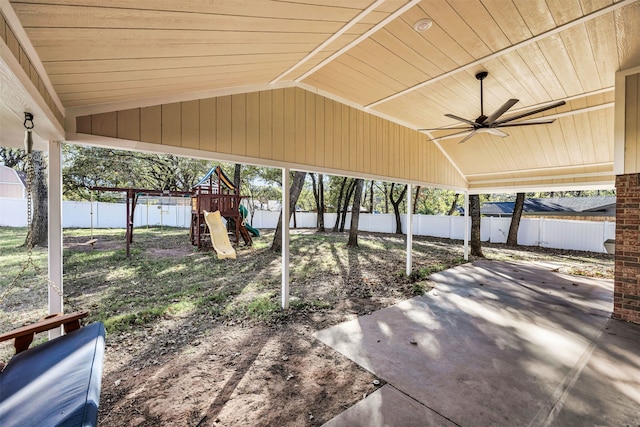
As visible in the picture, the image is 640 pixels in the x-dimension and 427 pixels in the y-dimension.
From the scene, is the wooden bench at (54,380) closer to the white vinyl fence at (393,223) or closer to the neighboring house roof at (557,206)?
the white vinyl fence at (393,223)

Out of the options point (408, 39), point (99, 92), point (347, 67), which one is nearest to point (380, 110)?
point (347, 67)

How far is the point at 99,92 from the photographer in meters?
2.20

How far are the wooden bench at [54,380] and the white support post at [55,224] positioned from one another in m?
0.53

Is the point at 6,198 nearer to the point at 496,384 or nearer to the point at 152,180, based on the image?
the point at 152,180

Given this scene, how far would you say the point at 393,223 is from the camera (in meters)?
15.2

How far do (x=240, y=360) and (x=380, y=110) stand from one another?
4.55 meters

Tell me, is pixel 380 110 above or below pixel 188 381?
above

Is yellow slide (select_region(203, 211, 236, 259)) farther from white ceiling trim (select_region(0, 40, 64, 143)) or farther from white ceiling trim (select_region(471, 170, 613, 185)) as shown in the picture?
white ceiling trim (select_region(471, 170, 613, 185))

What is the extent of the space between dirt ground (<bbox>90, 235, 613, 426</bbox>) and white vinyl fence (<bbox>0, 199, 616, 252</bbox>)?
22.1 feet

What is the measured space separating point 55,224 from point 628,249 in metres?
6.68

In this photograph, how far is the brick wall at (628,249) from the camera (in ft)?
11.3

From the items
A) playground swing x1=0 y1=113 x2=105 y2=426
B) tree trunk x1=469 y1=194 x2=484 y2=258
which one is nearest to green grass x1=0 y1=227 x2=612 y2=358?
tree trunk x1=469 y1=194 x2=484 y2=258

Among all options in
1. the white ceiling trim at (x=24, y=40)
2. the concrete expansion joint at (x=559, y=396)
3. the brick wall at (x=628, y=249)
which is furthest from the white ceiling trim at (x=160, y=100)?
the brick wall at (x=628, y=249)

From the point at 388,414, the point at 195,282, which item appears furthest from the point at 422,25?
the point at 195,282
